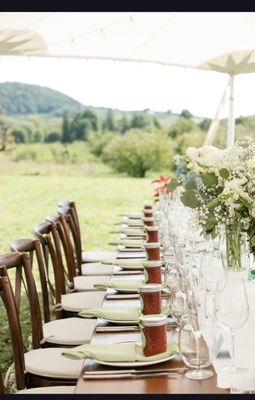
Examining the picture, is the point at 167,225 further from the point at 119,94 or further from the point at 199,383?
the point at 119,94

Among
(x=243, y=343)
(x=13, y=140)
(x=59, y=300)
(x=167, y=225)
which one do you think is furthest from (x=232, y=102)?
(x=13, y=140)

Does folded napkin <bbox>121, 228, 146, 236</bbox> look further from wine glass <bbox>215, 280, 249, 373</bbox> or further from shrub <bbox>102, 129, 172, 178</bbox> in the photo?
shrub <bbox>102, 129, 172, 178</bbox>

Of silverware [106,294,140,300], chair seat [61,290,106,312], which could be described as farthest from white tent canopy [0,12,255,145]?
silverware [106,294,140,300]

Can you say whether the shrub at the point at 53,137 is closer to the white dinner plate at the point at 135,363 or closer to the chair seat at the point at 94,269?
the chair seat at the point at 94,269

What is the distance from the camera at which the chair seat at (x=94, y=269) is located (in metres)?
4.85

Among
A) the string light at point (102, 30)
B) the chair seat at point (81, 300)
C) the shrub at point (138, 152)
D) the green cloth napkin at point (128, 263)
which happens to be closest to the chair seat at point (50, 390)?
the green cloth napkin at point (128, 263)

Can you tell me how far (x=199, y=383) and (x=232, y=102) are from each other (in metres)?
5.06

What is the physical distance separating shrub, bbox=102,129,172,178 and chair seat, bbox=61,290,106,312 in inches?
273

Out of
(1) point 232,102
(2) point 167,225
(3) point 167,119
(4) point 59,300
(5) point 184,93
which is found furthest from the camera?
(3) point 167,119

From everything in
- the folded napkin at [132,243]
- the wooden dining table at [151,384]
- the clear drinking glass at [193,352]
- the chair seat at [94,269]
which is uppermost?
the clear drinking glass at [193,352]

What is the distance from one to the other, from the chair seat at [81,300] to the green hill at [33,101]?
729 cm

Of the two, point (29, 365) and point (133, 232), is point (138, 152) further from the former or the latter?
point (29, 365)

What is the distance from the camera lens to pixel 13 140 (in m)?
11.0

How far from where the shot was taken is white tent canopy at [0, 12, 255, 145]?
17.9ft
